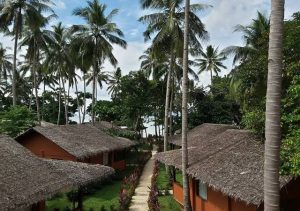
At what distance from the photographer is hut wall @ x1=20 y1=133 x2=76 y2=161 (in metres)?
25.0

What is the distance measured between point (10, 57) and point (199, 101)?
26.0 m

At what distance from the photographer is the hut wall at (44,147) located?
82.0 feet

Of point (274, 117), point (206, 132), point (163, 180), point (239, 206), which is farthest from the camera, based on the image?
point (206, 132)

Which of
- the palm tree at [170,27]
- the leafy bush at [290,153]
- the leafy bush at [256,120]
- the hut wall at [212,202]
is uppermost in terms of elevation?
the palm tree at [170,27]

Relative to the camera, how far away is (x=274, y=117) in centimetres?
745

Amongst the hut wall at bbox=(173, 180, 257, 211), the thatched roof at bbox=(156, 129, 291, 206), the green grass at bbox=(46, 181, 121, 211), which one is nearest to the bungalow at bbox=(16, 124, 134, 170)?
the green grass at bbox=(46, 181, 121, 211)

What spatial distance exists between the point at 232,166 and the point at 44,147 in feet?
48.3

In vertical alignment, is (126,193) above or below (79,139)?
below

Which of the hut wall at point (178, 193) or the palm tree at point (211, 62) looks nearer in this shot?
the hut wall at point (178, 193)

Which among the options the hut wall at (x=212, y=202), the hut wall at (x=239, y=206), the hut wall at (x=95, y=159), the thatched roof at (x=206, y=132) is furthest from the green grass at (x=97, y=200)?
the hut wall at (x=239, y=206)

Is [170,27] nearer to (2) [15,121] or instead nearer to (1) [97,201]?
(1) [97,201]

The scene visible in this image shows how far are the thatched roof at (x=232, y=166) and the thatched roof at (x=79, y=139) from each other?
6.61 m

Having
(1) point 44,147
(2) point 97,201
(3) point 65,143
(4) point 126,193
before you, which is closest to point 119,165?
(1) point 44,147

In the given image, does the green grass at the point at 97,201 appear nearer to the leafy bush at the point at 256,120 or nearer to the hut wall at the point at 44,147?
the hut wall at the point at 44,147
